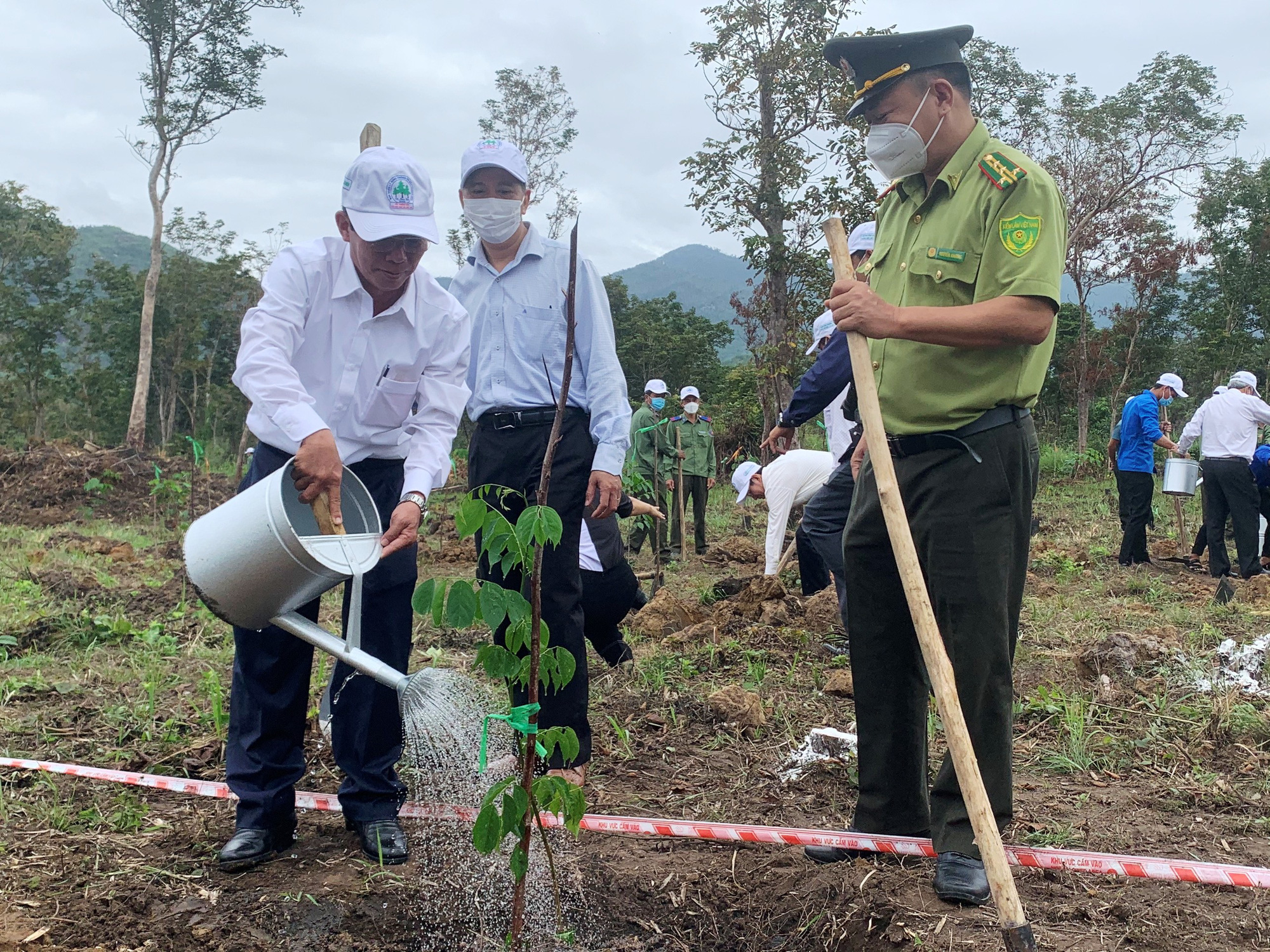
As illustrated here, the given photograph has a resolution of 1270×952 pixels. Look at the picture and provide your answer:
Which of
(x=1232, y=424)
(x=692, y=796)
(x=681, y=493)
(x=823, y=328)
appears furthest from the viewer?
(x=681, y=493)

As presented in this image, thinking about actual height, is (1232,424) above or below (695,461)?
above

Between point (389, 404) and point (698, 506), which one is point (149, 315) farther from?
point (389, 404)

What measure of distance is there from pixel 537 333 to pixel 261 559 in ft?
4.17

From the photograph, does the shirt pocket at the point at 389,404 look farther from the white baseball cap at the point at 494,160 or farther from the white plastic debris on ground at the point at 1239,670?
the white plastic debris on ground at the point at 1239,670

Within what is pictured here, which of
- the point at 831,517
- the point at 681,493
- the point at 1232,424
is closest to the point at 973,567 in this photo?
the point at 831,517

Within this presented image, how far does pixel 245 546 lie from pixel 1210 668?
4041 millimetres

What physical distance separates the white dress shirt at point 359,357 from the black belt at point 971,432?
1.16 m

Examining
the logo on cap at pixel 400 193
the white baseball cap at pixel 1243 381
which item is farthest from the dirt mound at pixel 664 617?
the white baseball cap at pixel 1243 381

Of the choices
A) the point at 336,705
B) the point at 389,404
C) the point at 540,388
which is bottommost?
the point at 336,705

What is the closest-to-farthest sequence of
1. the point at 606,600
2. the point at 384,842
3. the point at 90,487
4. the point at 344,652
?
the point at 344,652
the point at 384,842
the point at 606,600
the point at 90,487

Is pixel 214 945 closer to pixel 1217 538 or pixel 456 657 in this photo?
pixel 456 657

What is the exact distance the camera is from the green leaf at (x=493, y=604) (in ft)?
5.68

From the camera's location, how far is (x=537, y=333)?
10.2ft

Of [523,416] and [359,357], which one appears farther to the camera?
[523,416]
